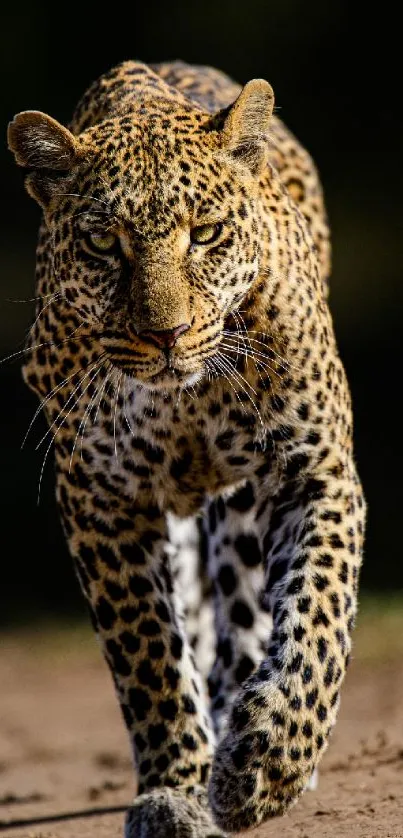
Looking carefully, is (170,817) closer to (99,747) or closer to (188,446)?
(188,446)

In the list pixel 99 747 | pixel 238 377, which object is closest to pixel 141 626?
pixel 238 377

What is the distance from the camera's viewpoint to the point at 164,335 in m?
5.95

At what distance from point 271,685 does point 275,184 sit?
1891 mm

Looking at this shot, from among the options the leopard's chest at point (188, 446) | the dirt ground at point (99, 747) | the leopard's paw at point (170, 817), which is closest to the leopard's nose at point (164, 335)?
the leopard's chest at point (188, 446)

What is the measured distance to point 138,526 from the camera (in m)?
6.94

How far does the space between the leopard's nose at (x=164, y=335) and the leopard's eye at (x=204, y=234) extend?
1.25 ft

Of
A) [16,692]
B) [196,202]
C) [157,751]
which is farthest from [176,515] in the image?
[16,692]

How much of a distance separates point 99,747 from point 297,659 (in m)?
3.45

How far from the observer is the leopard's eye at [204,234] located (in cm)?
622

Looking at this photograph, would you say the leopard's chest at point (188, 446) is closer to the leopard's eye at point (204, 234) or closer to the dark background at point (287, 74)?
the leopard's eye at point (204, 234)

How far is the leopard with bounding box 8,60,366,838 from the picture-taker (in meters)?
6.09

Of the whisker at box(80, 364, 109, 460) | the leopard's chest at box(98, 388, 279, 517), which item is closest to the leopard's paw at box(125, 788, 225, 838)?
the leopard's chest at box(98, 388, 279, 517)

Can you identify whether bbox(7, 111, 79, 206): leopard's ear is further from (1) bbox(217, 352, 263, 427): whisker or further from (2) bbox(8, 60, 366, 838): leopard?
(1) bbox(217, 352, 263, 427): whisker

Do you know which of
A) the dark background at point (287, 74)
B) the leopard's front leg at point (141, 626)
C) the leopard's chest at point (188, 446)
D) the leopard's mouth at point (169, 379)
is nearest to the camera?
the leopard's mouth at point (169, 379)
